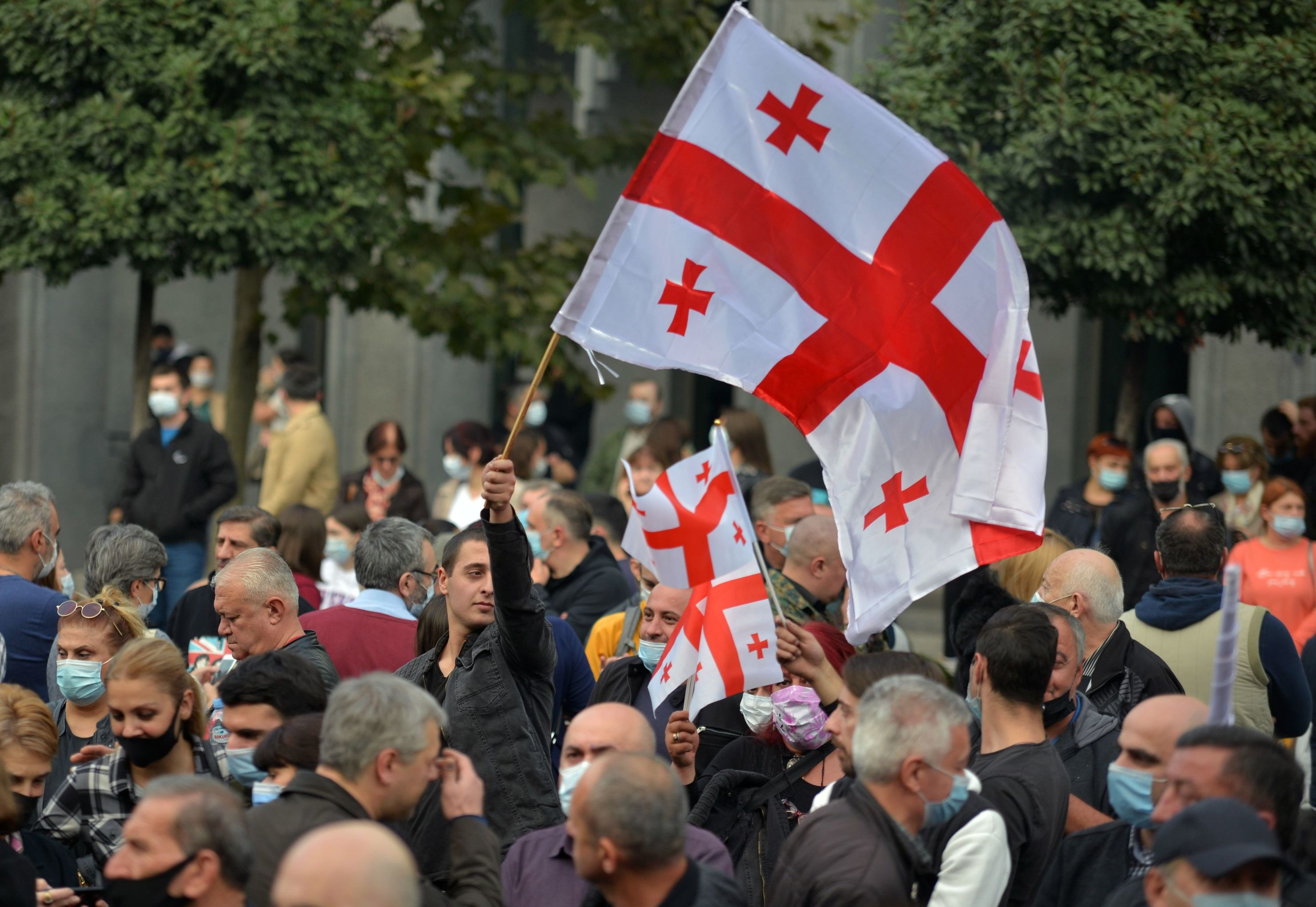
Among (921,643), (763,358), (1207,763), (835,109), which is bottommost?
(921,643)

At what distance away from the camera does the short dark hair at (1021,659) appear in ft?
15.3

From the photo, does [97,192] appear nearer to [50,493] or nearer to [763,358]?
Result: [50,493]

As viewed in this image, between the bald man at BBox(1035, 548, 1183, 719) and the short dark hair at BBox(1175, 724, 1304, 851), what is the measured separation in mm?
1815

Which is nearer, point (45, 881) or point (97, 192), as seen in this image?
point (45, 881)

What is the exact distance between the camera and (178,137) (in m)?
10.3

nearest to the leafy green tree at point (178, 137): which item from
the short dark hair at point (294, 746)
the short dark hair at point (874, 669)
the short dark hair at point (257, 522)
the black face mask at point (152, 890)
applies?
the short dark hair at point (257, 522)

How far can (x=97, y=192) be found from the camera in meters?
10.1

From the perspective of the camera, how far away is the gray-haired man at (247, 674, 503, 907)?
379 centimetres

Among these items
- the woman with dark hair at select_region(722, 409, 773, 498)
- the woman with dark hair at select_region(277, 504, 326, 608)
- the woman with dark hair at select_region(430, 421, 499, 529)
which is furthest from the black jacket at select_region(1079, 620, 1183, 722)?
the woman with dark hair at select_region(430, 421, 499, 529)

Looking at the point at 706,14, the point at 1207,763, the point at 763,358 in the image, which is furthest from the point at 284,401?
the point at 1207,763

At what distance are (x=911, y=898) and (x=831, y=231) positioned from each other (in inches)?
95.6

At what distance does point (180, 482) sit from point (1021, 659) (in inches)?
290

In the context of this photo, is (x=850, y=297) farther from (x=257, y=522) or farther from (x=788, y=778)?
(x=257, y=522)

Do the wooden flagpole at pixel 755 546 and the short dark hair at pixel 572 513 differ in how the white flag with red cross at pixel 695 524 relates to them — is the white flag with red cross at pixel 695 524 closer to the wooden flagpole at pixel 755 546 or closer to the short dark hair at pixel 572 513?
the wooden flagpole at pixel 755 546
